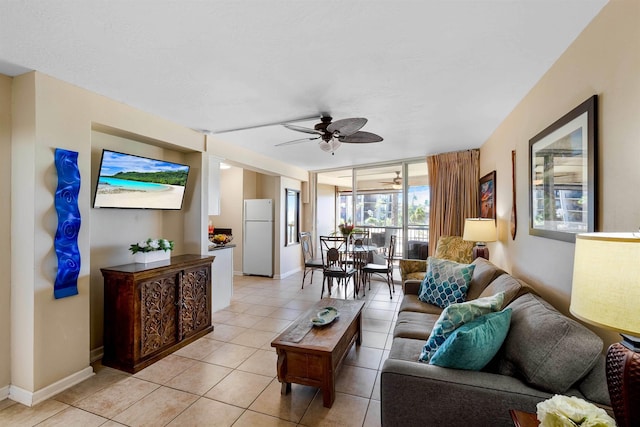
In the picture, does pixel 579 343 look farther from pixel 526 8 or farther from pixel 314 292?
pixel 314 292

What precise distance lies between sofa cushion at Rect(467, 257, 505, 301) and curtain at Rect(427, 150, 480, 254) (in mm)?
2001

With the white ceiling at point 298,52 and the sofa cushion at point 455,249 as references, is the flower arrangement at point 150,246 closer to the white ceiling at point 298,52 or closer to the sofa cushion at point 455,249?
the white ceiling at point 298,52

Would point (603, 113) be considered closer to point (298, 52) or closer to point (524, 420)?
point (524, 420)

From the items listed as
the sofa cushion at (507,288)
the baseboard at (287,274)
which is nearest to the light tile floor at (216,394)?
the sofa cushion at (507,288)

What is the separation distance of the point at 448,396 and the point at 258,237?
210 inches

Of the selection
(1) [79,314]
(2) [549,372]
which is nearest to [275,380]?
(1) [79,314]

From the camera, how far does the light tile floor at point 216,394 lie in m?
2.00

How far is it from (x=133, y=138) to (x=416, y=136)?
3.37 metres

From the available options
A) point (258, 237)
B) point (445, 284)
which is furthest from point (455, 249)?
point (258, 237)

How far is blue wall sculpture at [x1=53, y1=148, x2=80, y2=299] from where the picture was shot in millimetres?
2299

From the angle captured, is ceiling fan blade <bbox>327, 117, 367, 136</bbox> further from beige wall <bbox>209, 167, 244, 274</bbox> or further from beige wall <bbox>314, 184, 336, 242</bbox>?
beige wall <bbox>314, 184, 336, 242</bbox>

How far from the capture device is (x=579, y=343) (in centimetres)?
Result: 130

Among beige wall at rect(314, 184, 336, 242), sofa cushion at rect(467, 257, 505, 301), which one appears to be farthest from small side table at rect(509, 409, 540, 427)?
beige wall at rect(314, 184, 336, 242)

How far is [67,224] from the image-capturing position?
234cm
